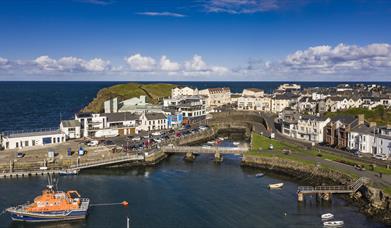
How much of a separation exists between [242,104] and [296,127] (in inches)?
2648

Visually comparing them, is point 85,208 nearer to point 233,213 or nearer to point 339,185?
point 233,213

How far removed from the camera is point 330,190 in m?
61.3

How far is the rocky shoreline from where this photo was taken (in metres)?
54.1

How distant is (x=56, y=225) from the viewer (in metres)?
52.8

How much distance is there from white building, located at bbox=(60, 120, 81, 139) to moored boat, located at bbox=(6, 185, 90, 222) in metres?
45.9

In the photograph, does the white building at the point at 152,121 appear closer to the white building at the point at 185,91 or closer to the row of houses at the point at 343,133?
the row of houses at the point at 343,133

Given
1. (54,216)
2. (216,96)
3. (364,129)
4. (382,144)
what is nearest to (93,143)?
(54,216)

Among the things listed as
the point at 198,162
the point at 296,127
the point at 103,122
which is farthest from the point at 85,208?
the point at 296,127

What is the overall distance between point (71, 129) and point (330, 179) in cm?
6480

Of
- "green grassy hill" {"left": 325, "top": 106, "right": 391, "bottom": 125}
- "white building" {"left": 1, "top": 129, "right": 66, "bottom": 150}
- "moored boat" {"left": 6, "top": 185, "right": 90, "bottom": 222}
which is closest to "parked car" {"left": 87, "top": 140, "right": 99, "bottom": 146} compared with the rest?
"white building" {"left": 1, "top": 129, "right": 66, "bottom": 150}

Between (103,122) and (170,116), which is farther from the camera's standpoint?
(170,116)

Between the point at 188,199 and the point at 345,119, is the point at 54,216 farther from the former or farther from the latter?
the point at 345,119

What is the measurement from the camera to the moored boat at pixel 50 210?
52.8m

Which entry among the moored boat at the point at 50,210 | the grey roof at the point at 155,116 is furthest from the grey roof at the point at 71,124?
the moored boat at the point at 50,210
